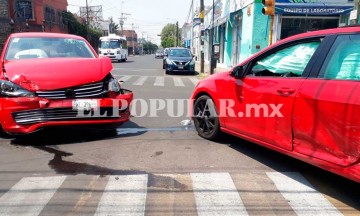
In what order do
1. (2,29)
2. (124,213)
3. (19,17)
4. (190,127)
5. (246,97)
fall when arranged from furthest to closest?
(19,17), (2,29), (190,127), (246,97), (124,213)

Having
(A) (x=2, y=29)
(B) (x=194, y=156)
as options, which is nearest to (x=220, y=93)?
(B) (x=194, y=156)

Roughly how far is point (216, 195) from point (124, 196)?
3.16 ft

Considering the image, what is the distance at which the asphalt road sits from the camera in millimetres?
3180

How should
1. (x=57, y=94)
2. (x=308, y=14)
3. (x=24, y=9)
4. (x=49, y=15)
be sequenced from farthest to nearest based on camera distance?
(x=49, y=15)
(x=24, y=9)
(x=308, y=14)
(x=57, y=94)

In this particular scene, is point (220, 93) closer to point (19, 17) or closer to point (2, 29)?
point (2, 29)

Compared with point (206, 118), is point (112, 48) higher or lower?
higher

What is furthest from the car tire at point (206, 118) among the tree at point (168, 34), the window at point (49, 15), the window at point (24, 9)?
the tree at point (168, 34)

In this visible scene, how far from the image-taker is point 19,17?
33.6m

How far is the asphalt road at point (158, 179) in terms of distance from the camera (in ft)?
10.4

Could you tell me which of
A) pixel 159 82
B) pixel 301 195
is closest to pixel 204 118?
pixel 301 195

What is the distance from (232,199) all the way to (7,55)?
4.71 m

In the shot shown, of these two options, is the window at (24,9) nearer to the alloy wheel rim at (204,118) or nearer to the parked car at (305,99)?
the alloy wheel rim at (204,118)

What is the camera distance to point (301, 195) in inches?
137

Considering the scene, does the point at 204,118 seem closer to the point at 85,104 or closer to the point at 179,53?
the point at 85,104
